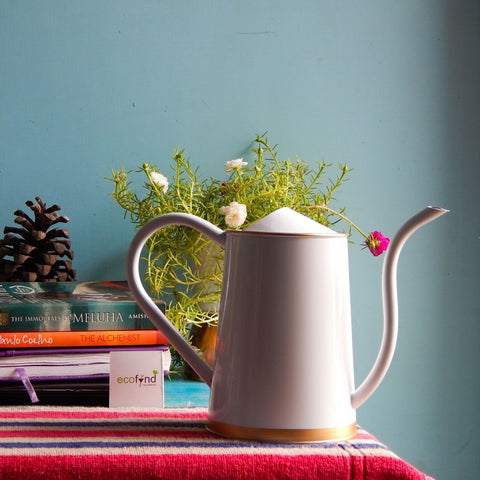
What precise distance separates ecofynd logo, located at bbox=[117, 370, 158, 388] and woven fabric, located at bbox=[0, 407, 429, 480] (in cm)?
11

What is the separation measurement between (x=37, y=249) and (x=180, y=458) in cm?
53

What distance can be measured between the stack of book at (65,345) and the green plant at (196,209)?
21cm

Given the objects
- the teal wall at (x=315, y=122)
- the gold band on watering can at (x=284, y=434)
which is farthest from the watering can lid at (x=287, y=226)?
the teal wall at (x=315, y=122)

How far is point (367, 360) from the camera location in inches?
44.2

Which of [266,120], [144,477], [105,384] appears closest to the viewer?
[144,477]

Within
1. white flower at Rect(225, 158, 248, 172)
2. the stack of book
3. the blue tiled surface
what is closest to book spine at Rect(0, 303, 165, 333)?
the stack of book

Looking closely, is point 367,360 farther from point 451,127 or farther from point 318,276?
point 318,276

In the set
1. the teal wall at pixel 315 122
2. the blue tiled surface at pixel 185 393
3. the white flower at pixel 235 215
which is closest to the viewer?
the blue tiled surface at pixel 185 393

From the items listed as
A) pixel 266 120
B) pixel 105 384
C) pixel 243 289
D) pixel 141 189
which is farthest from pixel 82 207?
pixel 243 289

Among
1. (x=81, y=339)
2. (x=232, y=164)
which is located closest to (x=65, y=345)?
(x=81, y=339)

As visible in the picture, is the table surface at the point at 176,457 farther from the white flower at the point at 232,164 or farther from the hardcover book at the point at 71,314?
the white flower at the point at 232,164

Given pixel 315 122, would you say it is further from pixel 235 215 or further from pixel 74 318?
pixel 74 318

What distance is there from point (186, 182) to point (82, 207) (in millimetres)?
168

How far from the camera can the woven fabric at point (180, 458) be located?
50 centimetres
